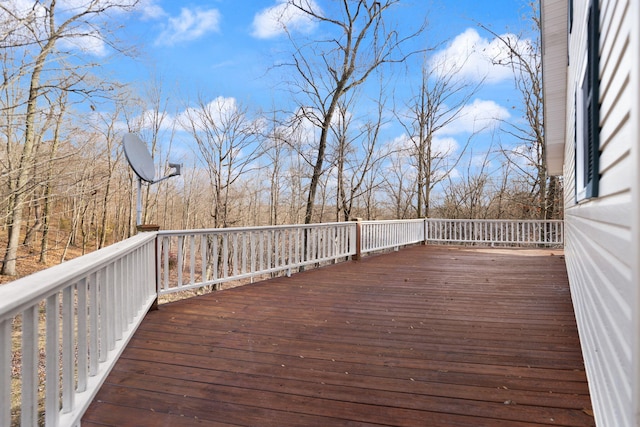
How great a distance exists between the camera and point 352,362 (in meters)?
2.52

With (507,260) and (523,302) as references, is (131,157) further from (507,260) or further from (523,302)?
(507,260)

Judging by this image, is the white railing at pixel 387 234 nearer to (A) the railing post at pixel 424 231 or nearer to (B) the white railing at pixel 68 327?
(A) the railing post at pixel 424 231

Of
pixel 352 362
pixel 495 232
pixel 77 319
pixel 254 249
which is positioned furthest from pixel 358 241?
pixel 77 319

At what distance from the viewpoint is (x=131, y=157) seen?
13.3 ft

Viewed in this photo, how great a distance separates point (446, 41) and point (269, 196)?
9791 mm

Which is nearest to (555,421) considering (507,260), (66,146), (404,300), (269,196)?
(404,300)

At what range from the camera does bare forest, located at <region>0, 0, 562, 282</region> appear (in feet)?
22.1

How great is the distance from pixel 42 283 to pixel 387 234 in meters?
8.24

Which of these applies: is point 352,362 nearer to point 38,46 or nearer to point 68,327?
point 68,327

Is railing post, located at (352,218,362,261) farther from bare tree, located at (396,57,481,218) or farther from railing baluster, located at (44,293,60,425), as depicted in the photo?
railing baluster, located at (44,293,60,425)

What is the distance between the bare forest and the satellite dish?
295cm

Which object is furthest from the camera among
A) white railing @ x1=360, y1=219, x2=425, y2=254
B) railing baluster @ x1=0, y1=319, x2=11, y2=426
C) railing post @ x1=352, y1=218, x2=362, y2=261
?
white railing @ x1=360, y1=219, x2=425, y2=254

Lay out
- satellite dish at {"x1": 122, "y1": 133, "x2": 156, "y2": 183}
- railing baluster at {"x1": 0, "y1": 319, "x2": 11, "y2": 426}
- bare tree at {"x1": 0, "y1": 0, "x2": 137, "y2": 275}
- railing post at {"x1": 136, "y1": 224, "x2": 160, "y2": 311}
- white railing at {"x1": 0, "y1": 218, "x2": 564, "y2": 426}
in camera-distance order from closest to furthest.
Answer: railing baluster at {"x1": 0, "y1": 319, "x2": 11, "y2": 426} < white railing at {"x1": 0, "y1": 218, "x2": 564, "y2": 426} < railing post at {"x1": 136, "y1": 224, "x2": 160, "y2": 311} < satellite dish at {"x1": 122, "y1": 133, "x2": 156, "y2": 183} < bare tree at {"x1": 0, "y1": 0, "x2": 137, "y2": 275}

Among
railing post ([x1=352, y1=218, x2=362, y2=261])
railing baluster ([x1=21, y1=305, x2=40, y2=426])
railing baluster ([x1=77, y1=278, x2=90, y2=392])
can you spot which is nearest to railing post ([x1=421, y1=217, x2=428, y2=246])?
railing post ([x1=352, y1=218, x2=362, y2=261])
